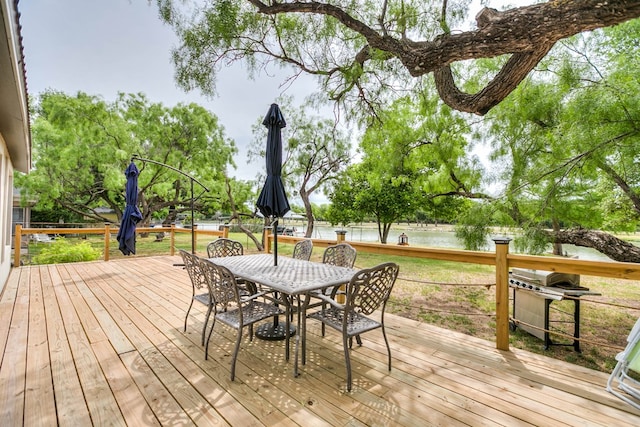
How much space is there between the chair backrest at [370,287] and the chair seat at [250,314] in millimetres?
746

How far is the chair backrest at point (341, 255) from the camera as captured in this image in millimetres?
3443

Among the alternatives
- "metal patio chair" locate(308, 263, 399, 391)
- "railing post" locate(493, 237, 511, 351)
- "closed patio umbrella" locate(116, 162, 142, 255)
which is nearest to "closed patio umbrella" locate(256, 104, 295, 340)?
"metal patio chair" locate(308, 263, 399, 391)

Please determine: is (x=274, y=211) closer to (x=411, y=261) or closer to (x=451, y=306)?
(x=451, y=306)

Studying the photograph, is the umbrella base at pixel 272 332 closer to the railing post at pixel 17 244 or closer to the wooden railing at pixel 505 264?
the wooden railing at pixel 505 264

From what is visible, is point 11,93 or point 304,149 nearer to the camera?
point 11,93

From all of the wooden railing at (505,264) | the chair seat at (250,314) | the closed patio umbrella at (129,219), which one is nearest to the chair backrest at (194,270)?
the chair seat at (250,314)

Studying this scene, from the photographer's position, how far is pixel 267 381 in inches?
85.4

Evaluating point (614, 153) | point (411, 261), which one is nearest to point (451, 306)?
point (614, 153)

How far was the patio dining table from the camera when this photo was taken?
2.29 meters

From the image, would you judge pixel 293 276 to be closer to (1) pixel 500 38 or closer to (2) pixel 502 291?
(2) pixel 502 291

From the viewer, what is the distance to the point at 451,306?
17.5ft

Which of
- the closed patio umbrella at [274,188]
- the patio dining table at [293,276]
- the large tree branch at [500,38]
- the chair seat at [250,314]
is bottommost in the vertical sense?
the chair seat at [250,314]

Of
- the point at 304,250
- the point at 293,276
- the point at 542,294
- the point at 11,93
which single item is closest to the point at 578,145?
the point at 542,294

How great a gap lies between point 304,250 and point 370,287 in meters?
1.99
